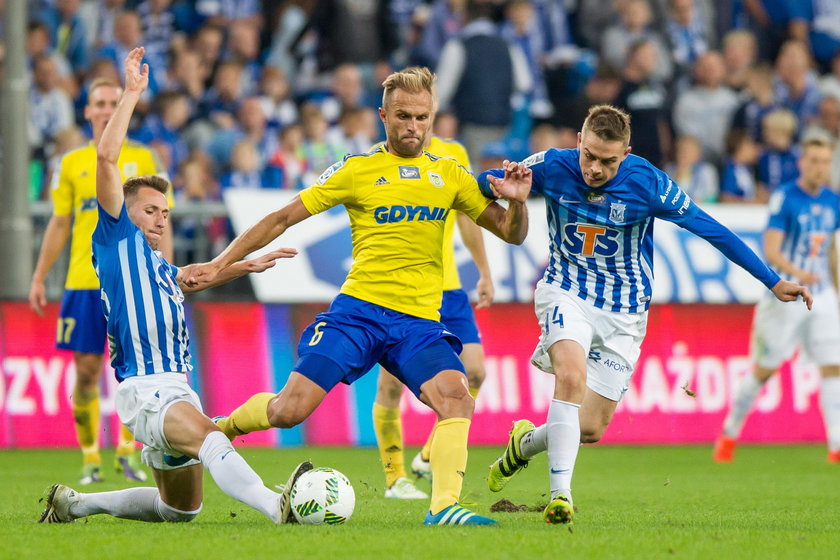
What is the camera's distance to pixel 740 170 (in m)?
15.8

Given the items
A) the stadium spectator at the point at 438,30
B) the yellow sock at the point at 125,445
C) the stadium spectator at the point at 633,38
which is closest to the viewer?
the yellow sock at the point at 125,445

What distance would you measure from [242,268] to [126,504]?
4.27 feet

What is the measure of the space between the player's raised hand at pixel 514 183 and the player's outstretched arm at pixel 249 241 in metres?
0.94

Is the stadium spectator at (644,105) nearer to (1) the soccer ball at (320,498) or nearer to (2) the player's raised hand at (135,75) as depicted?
(2) the player's raised hand at (135,75)

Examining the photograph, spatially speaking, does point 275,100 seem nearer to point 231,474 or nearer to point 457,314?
point 457,314

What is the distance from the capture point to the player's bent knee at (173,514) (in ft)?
21.3

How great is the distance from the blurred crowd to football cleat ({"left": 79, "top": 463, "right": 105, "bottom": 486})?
514 centimetres

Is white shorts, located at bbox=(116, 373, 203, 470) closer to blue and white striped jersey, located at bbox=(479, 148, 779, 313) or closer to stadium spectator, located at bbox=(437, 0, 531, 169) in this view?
blue and white striped jersey, located at bbox=(479, 148, 779, 313)

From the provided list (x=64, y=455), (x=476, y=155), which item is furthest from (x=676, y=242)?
(x=64, y=455)

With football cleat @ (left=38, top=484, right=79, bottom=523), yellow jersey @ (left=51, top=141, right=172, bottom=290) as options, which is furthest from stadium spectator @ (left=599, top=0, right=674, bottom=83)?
football cleat @ (left=38, top=484, right=79, bottom=523)

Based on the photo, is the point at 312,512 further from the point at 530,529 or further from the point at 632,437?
the point at 632,437

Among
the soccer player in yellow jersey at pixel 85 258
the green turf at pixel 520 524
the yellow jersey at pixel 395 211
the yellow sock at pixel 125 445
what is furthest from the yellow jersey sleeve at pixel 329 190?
the yellow sock at pixel 125 445

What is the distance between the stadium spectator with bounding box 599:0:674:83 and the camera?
1673 centimetres

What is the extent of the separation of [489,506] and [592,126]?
227 cm
